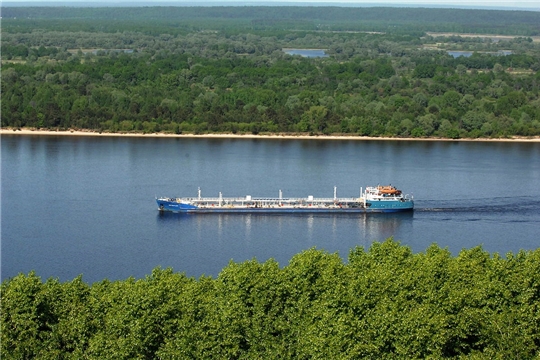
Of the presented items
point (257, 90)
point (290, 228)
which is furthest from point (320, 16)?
point (290, 228)

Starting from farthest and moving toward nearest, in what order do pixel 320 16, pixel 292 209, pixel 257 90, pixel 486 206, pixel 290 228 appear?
1. pixel 320 16
2. pixel 257 90
3. pixel 292 209
4. pixel 486 206
5. pixel 290 228

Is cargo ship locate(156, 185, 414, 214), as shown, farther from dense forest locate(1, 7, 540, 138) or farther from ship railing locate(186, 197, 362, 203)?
dense forest locate(1, 7, 540, 138)

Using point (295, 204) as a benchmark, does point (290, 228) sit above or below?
below

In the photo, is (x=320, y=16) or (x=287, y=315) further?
(x=320, y=16)

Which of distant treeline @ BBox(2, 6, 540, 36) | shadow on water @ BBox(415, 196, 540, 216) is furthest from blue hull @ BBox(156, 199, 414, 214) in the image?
distant treeline @ BBox(2, 6, 540, 36)

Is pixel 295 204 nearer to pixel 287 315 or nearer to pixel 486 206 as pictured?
pixel 486 206

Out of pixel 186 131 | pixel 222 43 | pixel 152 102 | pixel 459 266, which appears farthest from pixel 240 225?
pixel 222 43

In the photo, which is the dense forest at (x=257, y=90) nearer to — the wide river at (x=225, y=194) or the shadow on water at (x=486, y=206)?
the wide river at (x=225, y=194)
